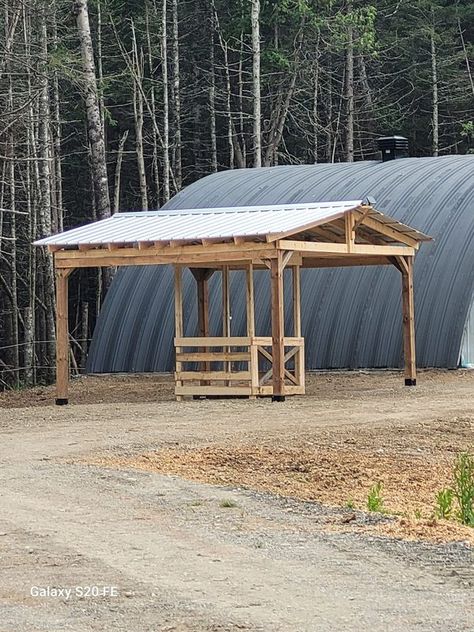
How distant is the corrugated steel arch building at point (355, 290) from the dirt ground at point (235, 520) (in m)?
5.56

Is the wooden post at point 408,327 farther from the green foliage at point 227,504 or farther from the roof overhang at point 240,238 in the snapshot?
the green foliage at point 227,504

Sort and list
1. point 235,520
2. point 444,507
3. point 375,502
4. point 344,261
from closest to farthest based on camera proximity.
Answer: point 235,520 < point 444,507 < point 375,502 < point 344,261

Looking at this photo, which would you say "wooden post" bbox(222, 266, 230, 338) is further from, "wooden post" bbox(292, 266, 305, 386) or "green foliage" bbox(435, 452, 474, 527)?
"green foliage" bbox(435, 452, 474, 527)

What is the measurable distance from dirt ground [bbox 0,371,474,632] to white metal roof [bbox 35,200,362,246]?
276 centimetres

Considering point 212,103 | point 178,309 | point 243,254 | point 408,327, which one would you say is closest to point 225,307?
point 178,309

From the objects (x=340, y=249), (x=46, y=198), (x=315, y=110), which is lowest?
(x=340, y=249)

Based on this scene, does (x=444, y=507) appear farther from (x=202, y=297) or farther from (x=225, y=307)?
(x=202, y=297)

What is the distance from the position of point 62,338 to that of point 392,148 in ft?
42.7

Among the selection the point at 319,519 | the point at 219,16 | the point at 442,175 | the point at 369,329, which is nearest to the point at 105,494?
the point at 319,519

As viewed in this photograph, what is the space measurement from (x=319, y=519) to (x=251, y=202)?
1978 cm

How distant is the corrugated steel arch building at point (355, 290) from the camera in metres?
25.2

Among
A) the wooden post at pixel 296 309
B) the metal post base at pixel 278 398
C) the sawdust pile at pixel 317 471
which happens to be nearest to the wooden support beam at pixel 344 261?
the wooden post at pixel 296 309

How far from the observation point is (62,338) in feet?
70.4

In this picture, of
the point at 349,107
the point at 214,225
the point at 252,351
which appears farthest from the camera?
the point at 349,107
